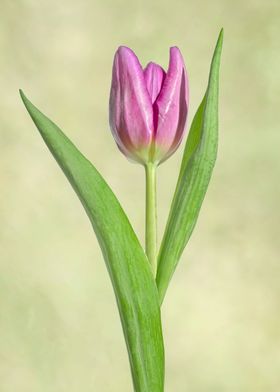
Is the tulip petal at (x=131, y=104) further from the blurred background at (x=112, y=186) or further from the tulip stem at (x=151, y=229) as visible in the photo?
the blurred background at (x=112, y=186)

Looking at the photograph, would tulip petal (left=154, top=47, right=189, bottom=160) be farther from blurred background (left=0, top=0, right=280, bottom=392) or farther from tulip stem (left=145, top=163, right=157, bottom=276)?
blurred background (left=0, top=0, right=280, bottom=392)

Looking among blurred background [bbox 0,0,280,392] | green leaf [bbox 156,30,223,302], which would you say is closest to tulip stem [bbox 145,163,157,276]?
green leaf [bbox 156,30,223,302]

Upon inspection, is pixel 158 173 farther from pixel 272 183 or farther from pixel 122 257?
pixel 122 257

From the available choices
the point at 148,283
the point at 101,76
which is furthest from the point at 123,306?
the point at 101,76

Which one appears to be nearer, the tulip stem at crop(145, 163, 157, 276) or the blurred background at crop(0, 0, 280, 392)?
the tulip stem at crop(145, 163, 157, 276)

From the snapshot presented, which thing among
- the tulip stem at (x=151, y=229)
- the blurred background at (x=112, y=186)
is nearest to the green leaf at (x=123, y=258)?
the tulip stem at (x=151, y=229)

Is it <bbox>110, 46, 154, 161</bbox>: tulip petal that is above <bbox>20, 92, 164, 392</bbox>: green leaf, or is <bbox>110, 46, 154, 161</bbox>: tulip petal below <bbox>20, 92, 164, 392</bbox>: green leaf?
above

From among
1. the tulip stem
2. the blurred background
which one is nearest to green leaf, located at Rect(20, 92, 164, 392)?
the tulip stem
